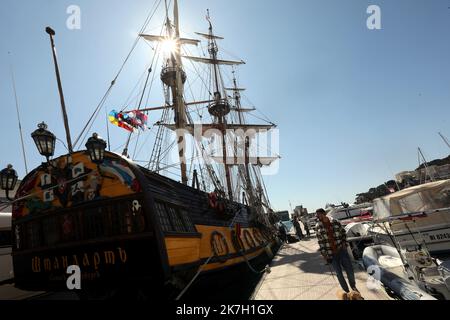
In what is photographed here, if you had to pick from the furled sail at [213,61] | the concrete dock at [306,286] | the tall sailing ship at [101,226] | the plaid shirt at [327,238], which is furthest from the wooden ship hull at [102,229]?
the furled sail at [213,61]

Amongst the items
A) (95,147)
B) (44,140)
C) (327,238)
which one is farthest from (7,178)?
(327,238)

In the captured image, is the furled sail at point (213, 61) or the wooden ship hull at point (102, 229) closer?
the wooden ship hull at point (102, 229)

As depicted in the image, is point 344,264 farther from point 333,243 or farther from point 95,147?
point 95,147

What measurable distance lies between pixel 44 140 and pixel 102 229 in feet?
8.42

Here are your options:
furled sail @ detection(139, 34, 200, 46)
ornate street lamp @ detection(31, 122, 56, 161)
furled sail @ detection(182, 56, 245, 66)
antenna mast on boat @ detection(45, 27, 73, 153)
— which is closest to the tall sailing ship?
ornate street lamp @ detection(31, 122, 56, 161)

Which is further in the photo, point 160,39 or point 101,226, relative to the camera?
point 160,39

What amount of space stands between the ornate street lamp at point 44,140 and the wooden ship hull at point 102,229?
58 centimetres

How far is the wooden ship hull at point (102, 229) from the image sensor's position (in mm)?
5664

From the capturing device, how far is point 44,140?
6.12 m

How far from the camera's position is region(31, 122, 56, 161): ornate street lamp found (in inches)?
238

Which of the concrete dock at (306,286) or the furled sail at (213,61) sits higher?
the furled sail at (213,61)

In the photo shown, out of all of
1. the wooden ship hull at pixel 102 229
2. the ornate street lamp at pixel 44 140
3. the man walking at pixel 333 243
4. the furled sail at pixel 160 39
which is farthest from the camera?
the furled sail at pixel 160 39

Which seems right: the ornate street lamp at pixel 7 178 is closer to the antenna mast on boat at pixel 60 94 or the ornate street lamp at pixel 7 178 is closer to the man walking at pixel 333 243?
the antenna mast on boat at pixel 60 94
